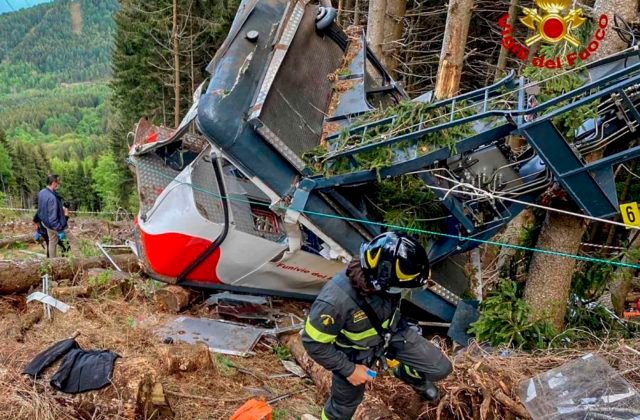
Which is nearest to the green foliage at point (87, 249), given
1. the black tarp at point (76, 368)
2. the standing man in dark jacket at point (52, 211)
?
the standing man in dark jacket at point (52, 211)

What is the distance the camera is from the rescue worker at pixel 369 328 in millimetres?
2590

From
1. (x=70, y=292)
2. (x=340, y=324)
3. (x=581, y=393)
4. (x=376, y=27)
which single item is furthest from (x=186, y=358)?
(x=376, y=27)

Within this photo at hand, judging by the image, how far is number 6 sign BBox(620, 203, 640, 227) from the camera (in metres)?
3.26

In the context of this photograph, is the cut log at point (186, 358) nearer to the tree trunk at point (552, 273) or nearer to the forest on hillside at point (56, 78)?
the tree trunk at point (552, 273)

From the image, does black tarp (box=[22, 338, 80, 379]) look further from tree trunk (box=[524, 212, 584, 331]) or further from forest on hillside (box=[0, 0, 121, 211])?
forest on hillside (box=[0, 0, 121, 211])

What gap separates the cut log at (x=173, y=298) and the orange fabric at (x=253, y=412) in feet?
7.54

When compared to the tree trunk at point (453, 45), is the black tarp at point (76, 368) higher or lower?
lower

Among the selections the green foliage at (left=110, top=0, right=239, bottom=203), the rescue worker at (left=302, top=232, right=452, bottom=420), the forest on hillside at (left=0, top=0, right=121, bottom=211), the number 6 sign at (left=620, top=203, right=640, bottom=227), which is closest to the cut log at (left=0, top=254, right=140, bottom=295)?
the rescue worker at (left=302, top=232, right=452, bottom=420)

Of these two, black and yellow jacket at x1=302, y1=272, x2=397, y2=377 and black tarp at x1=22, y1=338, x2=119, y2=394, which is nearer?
black and yellow jacket at x1=302, y1=272, x2=397, y2=377

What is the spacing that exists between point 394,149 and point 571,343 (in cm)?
194

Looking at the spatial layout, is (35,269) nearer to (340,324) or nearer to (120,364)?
(120,364)

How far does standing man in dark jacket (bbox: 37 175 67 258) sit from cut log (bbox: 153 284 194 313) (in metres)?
2.83

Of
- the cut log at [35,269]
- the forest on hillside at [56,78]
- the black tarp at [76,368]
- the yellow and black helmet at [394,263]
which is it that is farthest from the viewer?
the forest on hillside at [56,78]

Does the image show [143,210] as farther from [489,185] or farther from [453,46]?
[453,46]
